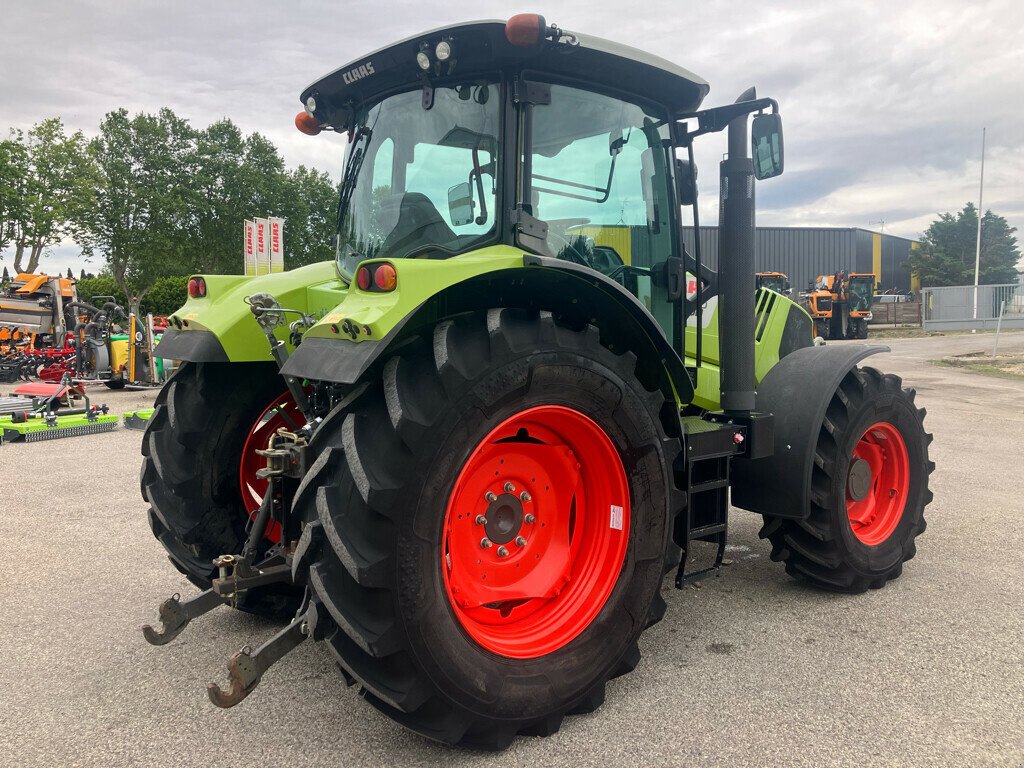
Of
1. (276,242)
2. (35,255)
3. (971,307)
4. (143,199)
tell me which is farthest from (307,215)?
(971,307)

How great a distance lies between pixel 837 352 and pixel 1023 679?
159 cm

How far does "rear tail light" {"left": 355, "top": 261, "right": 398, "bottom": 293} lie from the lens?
7.41 feet

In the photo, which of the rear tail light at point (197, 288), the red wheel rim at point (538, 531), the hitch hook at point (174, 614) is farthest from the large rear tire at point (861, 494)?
the rear tail light at point (197, 288)

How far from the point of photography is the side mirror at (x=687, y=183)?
3.42 meters

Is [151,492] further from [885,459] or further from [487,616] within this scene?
[885,459]

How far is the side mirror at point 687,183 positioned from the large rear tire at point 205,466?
200 centimetres

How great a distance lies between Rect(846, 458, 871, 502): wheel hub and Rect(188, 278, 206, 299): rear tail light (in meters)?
3.28

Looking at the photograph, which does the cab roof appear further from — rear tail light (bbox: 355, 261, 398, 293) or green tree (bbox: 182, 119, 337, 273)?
green tree (bbox: 182, 119, 337, 273)

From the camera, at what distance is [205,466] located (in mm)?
3234

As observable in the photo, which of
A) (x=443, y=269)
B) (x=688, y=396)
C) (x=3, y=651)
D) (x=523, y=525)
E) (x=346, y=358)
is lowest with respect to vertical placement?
(x=3, y=651)

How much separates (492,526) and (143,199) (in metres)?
38.4

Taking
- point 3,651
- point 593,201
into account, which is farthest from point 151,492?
point 593,201

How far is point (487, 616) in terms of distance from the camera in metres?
2.63

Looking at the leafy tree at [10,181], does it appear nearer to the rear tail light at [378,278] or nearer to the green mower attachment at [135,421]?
the green mower attachment at [135,421]
